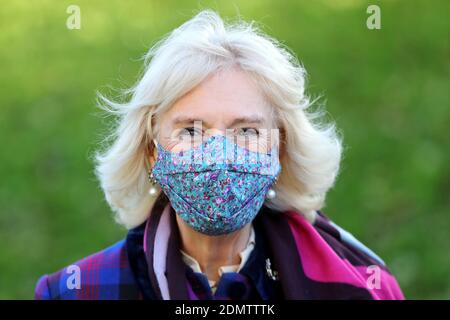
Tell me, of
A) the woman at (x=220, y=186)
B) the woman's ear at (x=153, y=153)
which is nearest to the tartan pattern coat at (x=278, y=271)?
the woman at (x=220, y=186)

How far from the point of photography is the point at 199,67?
3025 millimetres

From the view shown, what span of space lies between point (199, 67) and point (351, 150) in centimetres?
340

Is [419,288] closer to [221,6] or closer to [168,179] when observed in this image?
[168,179]

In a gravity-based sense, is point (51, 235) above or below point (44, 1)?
below

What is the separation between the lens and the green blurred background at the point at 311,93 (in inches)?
223

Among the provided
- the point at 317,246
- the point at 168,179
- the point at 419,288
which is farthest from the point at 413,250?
the point at 168,179

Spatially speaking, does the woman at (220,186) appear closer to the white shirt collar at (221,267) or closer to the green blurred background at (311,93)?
the white shirt collar at (221,267)

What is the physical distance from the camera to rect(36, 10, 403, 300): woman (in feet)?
9.75

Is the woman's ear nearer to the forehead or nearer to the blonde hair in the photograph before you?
the blonde hair

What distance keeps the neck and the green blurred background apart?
2.36m

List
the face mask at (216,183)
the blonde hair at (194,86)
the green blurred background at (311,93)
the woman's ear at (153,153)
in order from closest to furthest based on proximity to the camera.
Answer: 1. the face mask at (216,183)
2. the blonde hair at (194,86)
3. the woman's ear at (153,153)
4. the green blurred background at (311,93)

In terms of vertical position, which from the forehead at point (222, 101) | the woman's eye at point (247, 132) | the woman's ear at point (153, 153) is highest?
the forehead at point (222, 101)

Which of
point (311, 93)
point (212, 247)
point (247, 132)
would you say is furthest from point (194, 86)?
point (311, 93)

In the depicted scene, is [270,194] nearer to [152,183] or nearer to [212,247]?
[212,247]
